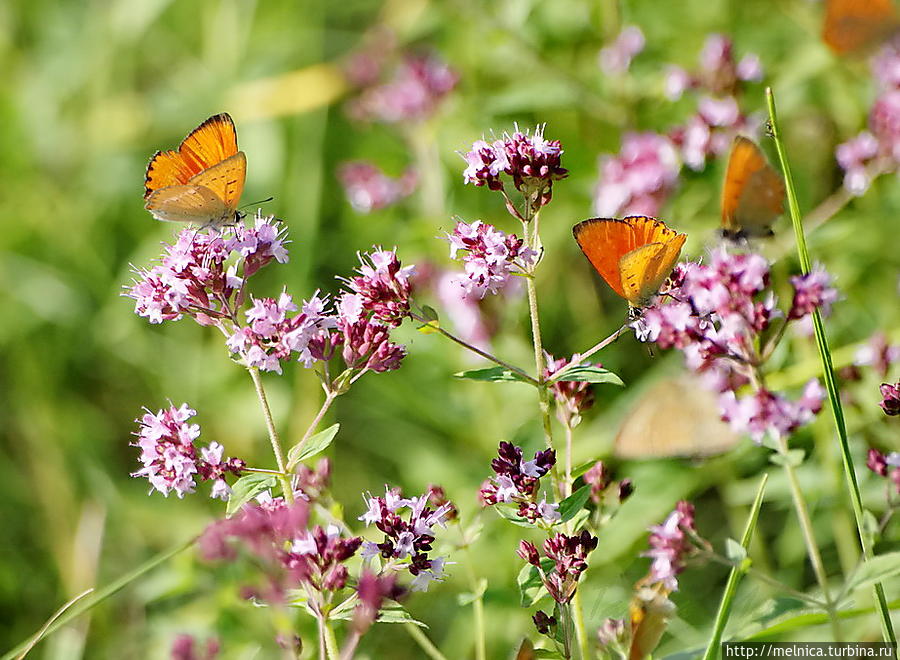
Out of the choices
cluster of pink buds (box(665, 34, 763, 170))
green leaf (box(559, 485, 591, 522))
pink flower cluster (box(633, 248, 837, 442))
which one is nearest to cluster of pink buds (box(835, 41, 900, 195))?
cluster of pink buds (box(665, 34, 763, 170))

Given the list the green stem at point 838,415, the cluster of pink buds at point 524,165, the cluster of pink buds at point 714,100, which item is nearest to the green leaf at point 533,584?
the green stem at point 838,415

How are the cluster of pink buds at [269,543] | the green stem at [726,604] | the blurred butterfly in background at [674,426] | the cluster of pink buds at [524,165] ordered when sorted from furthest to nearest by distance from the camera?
the blurred butterfly in background at [674,426]
the cluster of pink buds at [524,165]
the green stem at [726,604]
the cluster of pink buds at [269,543]

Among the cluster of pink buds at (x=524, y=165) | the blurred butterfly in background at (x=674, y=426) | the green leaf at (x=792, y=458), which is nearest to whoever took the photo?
the cluster of pink buds at (x=524, y=165)

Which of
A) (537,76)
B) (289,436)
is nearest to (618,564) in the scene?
(289,436)

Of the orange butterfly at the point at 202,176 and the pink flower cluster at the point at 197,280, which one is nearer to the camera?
the pink flower cluster at the point at 197,280

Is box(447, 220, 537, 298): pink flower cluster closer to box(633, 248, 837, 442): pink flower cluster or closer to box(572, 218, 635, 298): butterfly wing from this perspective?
box(572, 218, 635, 298): butterfly wing

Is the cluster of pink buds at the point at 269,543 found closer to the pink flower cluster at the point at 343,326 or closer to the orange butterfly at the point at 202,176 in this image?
the pink flower cluster at the point at 343,326

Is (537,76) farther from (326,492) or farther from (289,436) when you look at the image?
(326,492)
